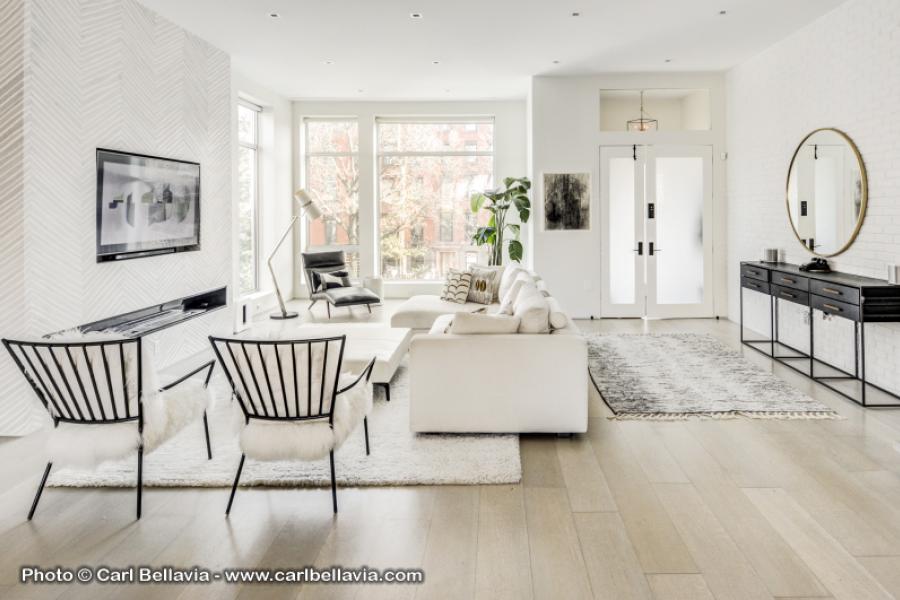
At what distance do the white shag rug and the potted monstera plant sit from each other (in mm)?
5374

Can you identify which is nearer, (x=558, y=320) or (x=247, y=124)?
(x=558, y=320)

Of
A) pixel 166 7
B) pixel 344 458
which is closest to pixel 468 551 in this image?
pixel 344 458

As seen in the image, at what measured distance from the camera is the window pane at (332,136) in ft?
32.8

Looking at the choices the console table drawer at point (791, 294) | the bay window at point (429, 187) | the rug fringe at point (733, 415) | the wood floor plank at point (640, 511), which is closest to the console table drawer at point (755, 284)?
the console table drawer at point (791, 294)

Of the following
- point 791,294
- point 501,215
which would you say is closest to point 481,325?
point 791,294

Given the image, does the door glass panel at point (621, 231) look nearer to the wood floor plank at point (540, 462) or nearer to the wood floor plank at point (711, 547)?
the wood floor plank at point (540, 462)

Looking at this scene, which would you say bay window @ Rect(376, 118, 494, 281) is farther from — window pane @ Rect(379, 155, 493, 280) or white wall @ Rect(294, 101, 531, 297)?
white wall @ Rect(294, 101, 531, 297)

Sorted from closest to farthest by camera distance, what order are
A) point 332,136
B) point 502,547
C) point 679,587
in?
point 679,587 < point 502,547 < point 332,136

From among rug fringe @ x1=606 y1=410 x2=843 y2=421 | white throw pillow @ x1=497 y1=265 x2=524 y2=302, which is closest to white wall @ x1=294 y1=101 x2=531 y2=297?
white throw pillow @ x1=497 y1=265 x2=524 y2=302

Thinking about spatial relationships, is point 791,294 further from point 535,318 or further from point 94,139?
point 94,139

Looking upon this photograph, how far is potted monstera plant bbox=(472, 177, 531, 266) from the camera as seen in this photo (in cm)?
870

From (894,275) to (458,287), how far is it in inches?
151

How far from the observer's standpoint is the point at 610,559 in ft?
7.78

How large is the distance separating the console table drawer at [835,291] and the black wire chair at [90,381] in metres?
4.46
